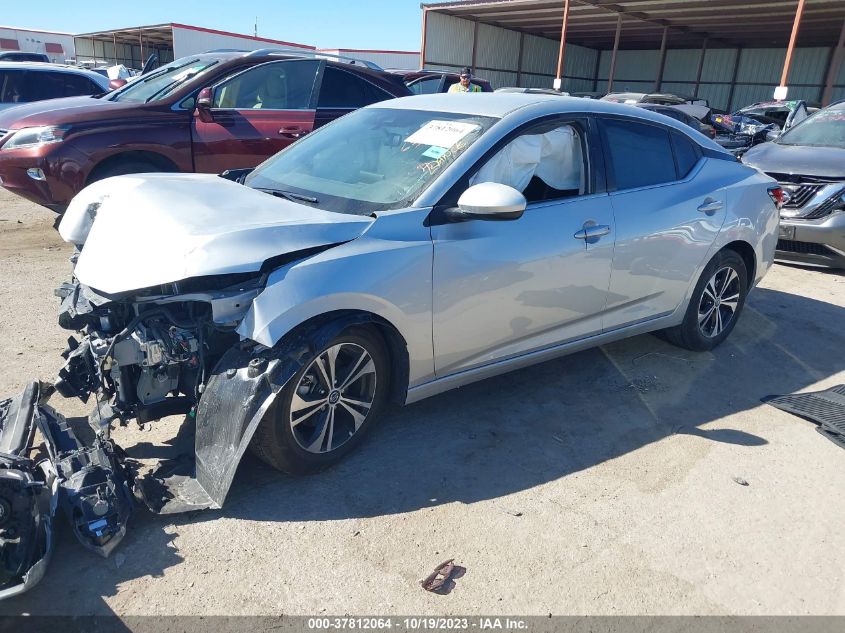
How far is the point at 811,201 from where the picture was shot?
7242mm

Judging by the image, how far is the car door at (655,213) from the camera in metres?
4.05

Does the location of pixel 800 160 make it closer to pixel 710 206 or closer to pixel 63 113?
pixel 710 206

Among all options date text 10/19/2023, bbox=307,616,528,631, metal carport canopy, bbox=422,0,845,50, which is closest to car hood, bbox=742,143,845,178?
date text 10/19/2023, bbox=307,616,528,631

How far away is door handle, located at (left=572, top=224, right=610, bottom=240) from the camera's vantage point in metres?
3.77

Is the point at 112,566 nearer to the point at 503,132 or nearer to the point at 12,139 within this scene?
the point at 503,132

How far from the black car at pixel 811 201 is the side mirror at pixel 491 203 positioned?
5.49 meters

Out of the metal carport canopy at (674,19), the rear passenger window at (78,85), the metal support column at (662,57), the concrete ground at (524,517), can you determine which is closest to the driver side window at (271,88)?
the concrete ground at (524,517)

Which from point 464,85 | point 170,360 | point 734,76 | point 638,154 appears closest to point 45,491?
point 170,360

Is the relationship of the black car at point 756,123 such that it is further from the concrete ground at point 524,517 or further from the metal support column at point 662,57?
the metal support column at point 662,57

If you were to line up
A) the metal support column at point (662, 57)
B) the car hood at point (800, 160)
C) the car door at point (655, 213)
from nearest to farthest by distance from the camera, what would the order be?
the car door at point (655, 213)
the car hood at point (800, 160)
the metal support column at point (662, 57)

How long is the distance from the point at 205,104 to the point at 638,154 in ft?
14.6

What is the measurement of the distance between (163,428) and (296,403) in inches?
40.0

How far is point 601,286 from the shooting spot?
3.97 meters

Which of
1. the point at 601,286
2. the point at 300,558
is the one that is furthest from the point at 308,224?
the point at 601,286
